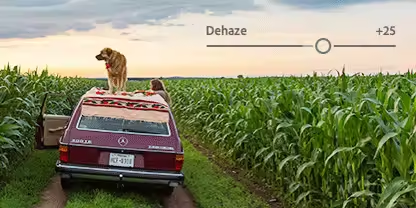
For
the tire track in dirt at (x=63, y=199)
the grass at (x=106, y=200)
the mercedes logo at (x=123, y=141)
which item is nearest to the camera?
the grass at (x=106, y=200)

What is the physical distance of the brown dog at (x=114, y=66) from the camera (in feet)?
39.1

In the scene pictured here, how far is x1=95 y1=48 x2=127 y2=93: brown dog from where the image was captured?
1191 cm

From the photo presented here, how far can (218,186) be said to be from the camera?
33.6 ft

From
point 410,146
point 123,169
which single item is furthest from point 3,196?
point 410,146

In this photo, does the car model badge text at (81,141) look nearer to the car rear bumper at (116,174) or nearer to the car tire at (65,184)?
the car rear bumper at (116,174)

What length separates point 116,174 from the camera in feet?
27.6

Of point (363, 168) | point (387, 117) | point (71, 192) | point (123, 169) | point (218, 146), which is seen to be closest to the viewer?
point (387, 117)

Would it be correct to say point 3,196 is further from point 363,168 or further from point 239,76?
point 239,76

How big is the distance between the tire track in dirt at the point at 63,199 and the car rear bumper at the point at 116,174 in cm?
66

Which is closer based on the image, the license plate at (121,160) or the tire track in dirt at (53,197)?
the license plate at (121,160)

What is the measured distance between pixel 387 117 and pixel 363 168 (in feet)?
2.95

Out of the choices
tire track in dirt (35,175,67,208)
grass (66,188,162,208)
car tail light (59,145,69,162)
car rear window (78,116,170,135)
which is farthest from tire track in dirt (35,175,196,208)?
car rear window (78,116,170,135)

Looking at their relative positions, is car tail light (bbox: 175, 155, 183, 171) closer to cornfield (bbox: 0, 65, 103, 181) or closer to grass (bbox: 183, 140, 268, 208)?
grass (bbox: 183, 140, 268, 208)

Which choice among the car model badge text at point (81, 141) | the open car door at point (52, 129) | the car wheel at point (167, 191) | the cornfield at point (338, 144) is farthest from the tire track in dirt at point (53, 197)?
the cornfield at point (338, 144)
